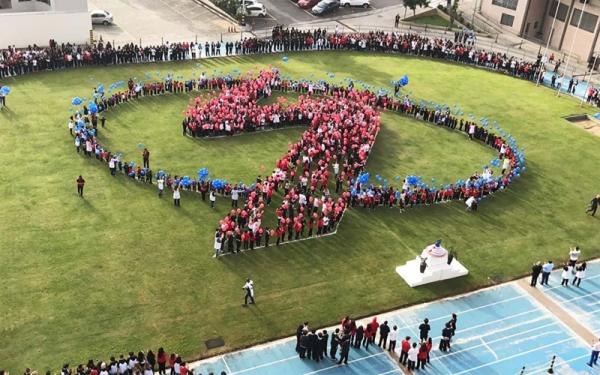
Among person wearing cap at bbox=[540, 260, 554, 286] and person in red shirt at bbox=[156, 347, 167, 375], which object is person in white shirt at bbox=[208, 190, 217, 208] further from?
person wearing cap at bbox=[540, 260, 554, 286]

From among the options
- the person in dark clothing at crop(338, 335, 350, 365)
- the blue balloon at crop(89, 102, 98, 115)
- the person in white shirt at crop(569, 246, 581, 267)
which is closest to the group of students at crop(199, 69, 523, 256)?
the blue balloon at crop(89, 102, 98, 115)

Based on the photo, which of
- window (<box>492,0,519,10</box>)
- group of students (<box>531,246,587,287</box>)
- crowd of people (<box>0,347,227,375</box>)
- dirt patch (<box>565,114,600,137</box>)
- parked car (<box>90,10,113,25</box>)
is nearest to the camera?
crowd of people (<box>0,347,227,375</box>)

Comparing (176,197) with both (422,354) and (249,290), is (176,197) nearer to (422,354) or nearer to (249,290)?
(249,290)

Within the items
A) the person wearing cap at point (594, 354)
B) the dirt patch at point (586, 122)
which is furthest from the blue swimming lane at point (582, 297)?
the dirt patch at point (586, 122)

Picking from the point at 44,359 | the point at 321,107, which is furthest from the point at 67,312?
the point at 321,107

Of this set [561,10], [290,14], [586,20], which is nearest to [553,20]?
[561,10]

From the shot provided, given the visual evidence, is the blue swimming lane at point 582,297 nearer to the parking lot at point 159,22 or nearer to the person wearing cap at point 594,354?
the person wearing cap at point 594,354

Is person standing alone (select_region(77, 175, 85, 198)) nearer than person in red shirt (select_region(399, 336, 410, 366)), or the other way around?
person in red shirt (select_region(399, 336, 410, 366))
